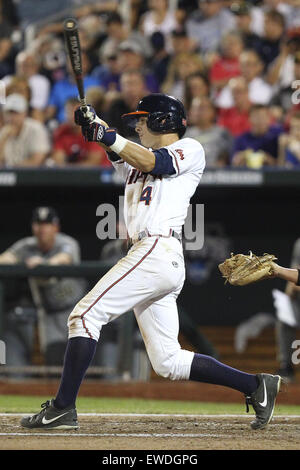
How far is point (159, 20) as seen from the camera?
9.78m

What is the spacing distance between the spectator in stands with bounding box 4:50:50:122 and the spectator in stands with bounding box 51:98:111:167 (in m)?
0.54

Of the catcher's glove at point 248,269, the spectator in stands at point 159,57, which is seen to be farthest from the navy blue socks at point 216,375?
the spectator in stands at point 159,57

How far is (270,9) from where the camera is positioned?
9.08 m

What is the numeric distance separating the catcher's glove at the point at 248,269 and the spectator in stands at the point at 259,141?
12.1ft

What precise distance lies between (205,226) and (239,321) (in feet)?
3.38

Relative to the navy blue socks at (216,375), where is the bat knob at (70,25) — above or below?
above

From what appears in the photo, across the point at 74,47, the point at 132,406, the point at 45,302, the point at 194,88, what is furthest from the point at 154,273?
the point at 194,88

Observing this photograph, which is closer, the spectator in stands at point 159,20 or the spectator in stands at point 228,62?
the spectator in stands at point 228,62

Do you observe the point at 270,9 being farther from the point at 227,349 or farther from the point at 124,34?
the point at 227,349

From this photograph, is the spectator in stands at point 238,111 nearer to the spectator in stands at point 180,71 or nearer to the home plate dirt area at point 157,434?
the spectator in stands at point 180,71

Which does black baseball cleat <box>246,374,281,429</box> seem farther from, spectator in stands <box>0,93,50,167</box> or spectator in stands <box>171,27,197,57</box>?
spectator in stands <box>171,27,197,57</box>

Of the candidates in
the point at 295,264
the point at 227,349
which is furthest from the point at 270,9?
the point at 227,349

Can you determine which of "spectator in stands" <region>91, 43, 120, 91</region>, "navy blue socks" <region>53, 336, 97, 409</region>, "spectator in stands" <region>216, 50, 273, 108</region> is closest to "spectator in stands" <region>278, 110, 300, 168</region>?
"spectator in stands" <region>216, 50, 273, 108</region>

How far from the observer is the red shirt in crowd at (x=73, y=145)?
8320mm
